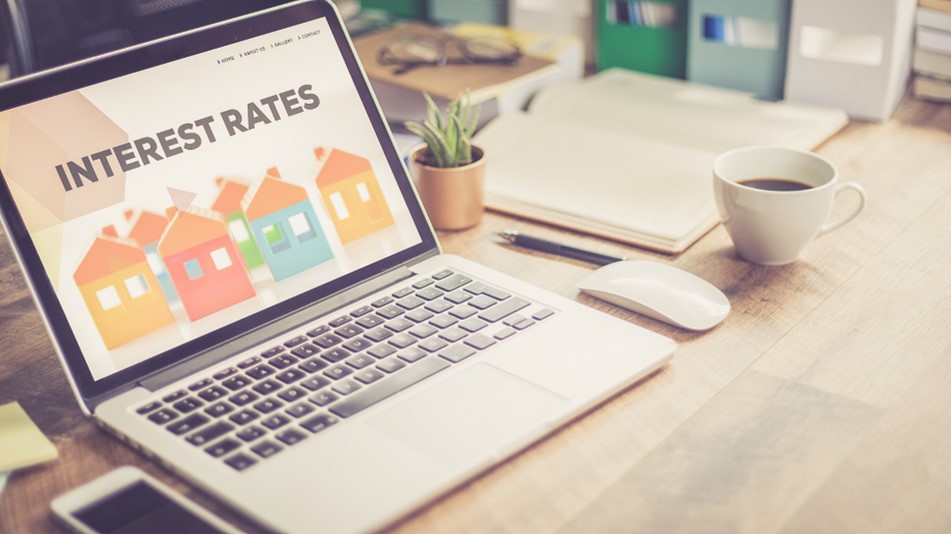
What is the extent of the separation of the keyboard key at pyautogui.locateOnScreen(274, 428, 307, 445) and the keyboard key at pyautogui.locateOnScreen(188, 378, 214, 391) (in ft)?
0.33

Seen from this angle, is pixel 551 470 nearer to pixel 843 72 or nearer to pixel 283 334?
pixel 283 334

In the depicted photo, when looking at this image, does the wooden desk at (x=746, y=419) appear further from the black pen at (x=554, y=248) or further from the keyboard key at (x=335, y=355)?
the keyboard key at (x=335, y=355)

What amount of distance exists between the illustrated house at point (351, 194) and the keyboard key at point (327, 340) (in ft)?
0.43

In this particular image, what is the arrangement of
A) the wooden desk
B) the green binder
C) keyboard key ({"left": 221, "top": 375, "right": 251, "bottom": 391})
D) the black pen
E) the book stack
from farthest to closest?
the green binder → the book stack → the black pen → keyboard key ({"left": 221, "top": 375, "right": 251, "bottom": 391}) → the wooden desk

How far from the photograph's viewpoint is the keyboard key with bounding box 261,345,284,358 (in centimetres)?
81

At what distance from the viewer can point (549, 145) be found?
1.25 m

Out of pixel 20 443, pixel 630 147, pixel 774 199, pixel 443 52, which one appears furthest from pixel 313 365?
pixel 443 52

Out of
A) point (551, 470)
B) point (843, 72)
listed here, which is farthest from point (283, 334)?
point (843, 72)

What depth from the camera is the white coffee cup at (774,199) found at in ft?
3.09

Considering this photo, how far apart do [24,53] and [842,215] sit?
1.01 meters

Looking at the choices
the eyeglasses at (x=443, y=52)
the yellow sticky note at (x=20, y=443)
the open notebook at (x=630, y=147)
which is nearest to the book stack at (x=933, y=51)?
the open notebook at (x=630, y=147)

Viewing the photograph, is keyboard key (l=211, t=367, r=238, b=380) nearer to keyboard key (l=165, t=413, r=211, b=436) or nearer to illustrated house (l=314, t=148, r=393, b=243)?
keyboard key (l=165, t=413, r=211, b=436)

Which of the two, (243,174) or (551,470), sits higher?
(243,174)

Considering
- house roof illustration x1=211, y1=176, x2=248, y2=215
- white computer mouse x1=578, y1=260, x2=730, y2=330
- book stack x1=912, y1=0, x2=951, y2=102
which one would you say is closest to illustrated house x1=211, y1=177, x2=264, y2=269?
house roof illustration x1=211, y1=176, x2=248, y2=215
